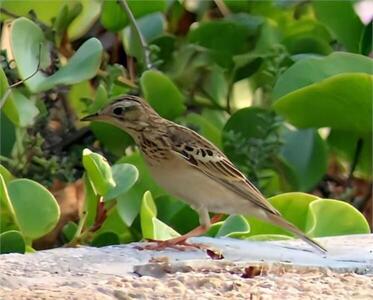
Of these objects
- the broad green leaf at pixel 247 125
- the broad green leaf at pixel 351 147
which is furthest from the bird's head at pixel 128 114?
the broad green leaf at pixel 351 147

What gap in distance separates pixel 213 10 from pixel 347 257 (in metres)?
2.37

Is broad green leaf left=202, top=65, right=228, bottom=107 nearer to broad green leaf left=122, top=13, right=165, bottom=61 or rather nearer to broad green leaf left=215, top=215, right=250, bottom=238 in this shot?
broad green leaf left=122, top=13, right=165, bottom=61

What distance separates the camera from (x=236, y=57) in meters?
4.77

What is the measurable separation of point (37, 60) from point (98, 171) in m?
0.69

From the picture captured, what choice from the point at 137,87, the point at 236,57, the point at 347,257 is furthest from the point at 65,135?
the point at 347,257

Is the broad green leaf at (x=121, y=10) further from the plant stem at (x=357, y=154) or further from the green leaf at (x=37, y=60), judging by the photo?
the plant stem at (x=357, y=154)

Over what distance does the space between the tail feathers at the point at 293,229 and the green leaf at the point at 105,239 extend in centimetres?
47

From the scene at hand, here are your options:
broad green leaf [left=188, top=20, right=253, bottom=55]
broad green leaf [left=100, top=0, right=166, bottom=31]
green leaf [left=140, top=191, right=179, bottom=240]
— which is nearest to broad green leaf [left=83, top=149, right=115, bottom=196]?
green leaf [left=140, top=191, right=179, bottom=240]

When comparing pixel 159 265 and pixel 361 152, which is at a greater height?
pixel 159 265

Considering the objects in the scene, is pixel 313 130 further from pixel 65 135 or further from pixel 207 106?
pixel 65 135

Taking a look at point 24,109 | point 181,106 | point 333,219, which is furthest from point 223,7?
point 333,219

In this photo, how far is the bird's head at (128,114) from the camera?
422 centimetres

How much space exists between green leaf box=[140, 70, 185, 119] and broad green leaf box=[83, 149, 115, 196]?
0.82m

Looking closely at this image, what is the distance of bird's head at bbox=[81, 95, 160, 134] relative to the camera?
13.9 ft
